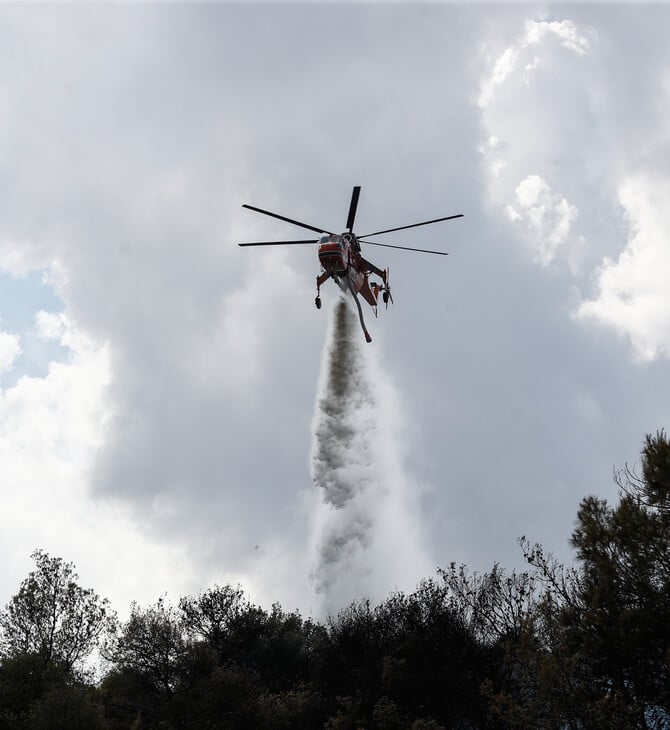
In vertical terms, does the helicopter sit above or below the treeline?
above

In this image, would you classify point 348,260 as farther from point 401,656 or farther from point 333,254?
point 401,656

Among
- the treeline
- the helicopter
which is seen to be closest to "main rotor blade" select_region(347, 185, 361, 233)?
the helicopter

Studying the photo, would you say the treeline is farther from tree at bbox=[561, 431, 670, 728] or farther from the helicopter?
the helicopter

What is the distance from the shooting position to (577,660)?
24141 millimetres

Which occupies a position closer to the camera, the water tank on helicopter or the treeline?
the treeline

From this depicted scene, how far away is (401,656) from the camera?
133 feet

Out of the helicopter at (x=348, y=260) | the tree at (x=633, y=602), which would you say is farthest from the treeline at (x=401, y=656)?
the helicopter at (x=348, y=260)

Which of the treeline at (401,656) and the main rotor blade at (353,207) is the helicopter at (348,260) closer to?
the main rotor blade at (353,207)

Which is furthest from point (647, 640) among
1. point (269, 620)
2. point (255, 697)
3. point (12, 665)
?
point (269, 620)

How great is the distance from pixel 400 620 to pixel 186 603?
2444 centimetres

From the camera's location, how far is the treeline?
23141 millimetres

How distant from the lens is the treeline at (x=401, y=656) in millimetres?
23141

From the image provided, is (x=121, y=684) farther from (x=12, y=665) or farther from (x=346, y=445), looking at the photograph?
(x=346, y=445)

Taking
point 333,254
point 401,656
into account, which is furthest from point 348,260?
point 401,656
